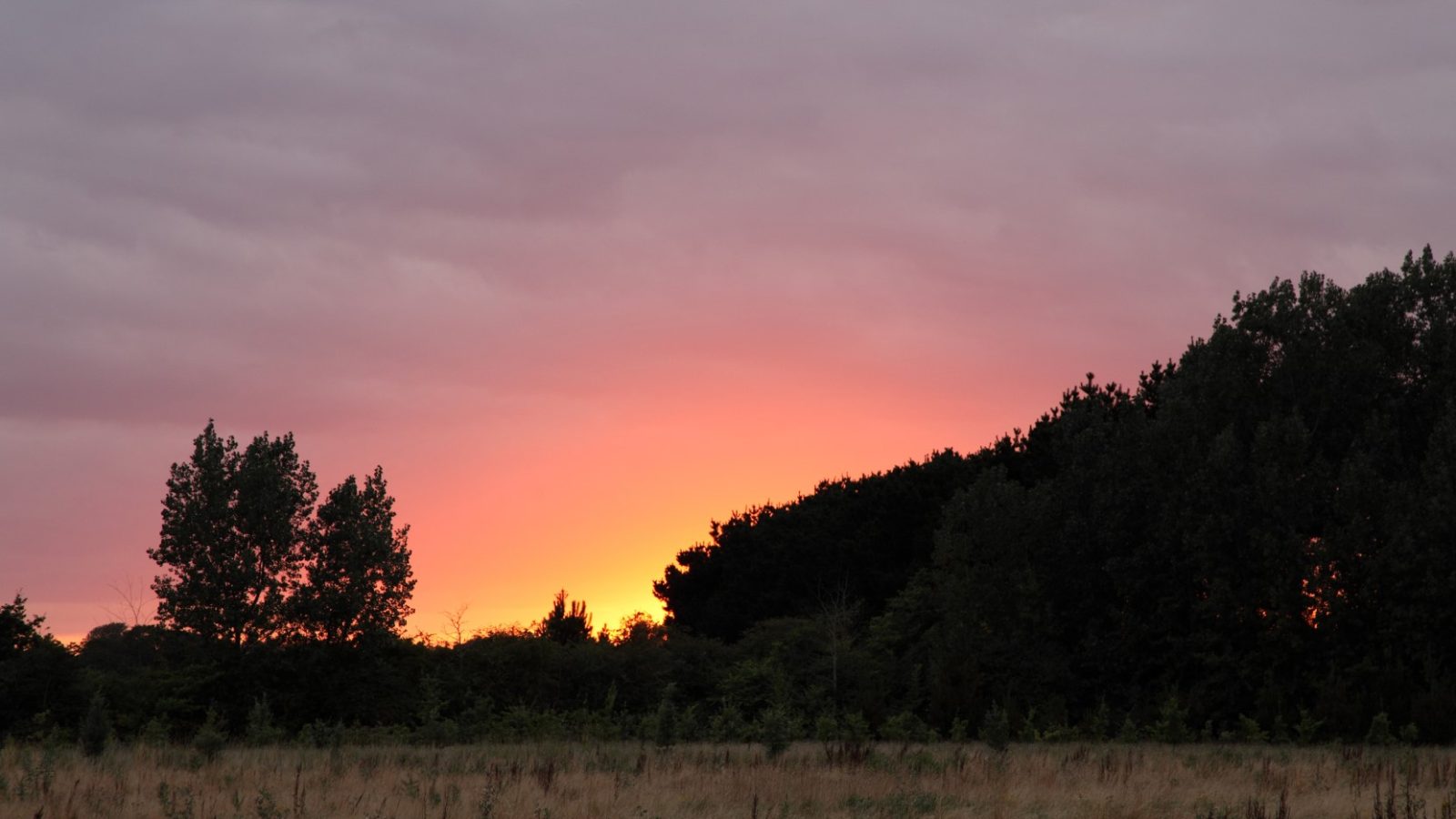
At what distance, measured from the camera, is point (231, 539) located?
5053 centimetres

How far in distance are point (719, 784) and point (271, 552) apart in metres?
33.4

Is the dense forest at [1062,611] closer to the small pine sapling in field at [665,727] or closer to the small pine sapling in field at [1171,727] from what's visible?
the small pine sapling in field at [1171,727]

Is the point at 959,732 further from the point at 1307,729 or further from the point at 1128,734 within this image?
the point at 1307,729

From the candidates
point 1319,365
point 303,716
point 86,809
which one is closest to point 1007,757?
point 86,809

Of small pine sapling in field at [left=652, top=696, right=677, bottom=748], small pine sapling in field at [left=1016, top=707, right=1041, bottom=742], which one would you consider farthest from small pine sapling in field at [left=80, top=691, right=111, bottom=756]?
small pine sapling in field at [left=1016, top=707, right=1041, bottom=742]

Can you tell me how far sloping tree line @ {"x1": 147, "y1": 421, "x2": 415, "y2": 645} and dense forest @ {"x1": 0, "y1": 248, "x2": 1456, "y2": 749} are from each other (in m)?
0.11

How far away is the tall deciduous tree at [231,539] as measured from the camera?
163 ft

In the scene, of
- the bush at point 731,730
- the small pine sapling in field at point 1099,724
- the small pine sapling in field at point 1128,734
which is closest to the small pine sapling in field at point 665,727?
the bush at point 731,730

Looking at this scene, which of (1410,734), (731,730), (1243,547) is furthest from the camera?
(1243,547)

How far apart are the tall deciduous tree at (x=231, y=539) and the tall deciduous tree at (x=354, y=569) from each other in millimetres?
878

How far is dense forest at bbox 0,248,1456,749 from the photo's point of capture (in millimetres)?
41125

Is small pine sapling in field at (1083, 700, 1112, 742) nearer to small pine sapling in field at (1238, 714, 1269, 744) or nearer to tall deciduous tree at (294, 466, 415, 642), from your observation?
small pine sapling in field at (1238, 714, 1269, 744)

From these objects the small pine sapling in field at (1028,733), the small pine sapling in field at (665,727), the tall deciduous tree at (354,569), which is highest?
the tall deciduous tree at (354,569)

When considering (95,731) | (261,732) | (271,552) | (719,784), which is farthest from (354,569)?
(719,784)
